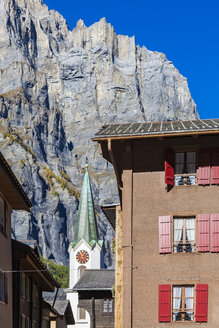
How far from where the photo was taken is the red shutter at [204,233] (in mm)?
29516

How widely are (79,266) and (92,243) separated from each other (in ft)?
15.9

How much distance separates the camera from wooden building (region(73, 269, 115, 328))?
63594 millimetres

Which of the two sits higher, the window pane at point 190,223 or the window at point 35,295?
the window pane at point 190,223

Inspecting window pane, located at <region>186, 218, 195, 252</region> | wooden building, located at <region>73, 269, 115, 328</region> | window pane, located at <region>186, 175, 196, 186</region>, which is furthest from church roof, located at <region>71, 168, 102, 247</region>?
window pane, located at <region>186, 218, 195, 252</region>

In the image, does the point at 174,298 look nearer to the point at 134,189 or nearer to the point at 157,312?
the point at 157,312

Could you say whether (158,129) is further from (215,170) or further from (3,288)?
(3,288)

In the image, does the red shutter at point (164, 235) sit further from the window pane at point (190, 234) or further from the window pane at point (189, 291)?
the window pane at point (189, 291)

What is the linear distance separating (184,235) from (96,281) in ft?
118

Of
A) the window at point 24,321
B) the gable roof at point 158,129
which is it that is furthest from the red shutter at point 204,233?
the window at point 24,321

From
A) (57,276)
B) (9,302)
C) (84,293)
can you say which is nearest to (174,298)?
(9,302)

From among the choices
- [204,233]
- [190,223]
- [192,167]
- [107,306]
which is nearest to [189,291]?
[204,233]

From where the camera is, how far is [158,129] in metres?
30.8

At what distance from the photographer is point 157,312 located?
29.6m

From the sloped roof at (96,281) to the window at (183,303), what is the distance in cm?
3292
